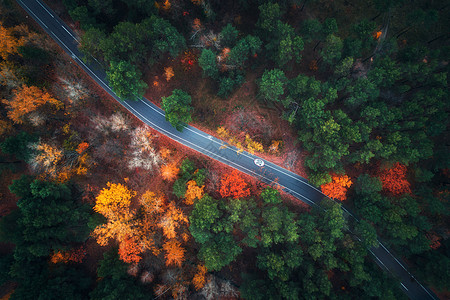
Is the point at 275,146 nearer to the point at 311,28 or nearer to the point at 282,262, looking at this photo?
the point at 282,262

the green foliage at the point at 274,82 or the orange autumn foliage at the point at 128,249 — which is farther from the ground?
the green foliage at the point at 274,82

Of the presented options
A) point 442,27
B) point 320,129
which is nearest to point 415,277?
point 320,129

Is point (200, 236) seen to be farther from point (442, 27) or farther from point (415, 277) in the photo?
point (442, 27)

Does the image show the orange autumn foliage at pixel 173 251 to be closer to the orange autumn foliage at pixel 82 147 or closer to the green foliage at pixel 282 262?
the green foliage at pixel 282 262

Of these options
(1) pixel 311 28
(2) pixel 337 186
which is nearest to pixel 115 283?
(2) pixel 337 186

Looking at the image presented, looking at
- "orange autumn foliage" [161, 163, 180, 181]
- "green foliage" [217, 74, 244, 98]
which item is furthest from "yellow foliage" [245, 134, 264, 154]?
"orange autumn foliage" [161, 163, 180, 181]

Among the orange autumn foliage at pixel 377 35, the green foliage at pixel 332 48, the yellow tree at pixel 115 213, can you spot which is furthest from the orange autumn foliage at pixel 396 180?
the yellow tree at pixel 115 213
